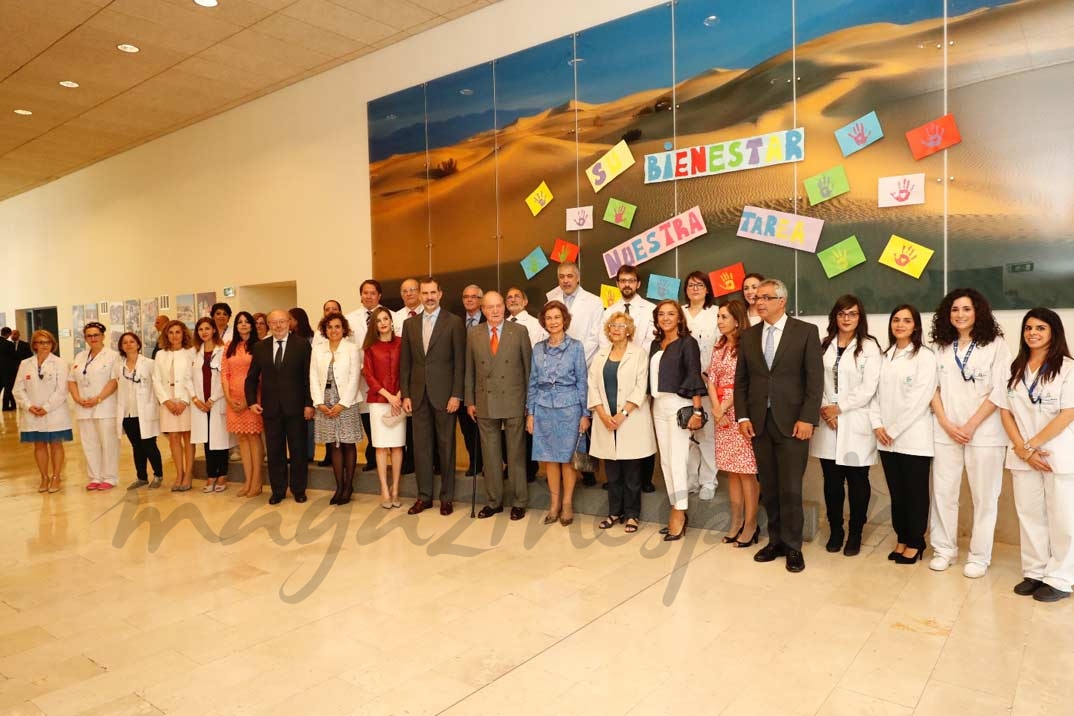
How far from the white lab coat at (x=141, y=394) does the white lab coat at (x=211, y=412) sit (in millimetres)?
482

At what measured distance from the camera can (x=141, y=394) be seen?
6.57 meters

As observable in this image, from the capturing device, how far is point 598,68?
5.96 metres

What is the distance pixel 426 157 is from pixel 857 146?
4304mm

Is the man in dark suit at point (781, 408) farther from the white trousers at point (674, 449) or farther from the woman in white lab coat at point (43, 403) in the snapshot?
the woman in white lab coat at point (43, 403)

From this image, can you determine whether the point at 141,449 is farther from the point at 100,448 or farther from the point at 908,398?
the point at 908,398

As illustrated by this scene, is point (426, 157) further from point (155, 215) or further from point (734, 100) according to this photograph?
point (155, 215)

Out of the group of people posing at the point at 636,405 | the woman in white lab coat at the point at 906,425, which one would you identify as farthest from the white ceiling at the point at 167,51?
the woman in white lab coat at the point at 906,425

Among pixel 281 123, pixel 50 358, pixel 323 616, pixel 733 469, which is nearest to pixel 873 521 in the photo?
pixel 733 469

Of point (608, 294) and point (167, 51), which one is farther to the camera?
point (167, 51)

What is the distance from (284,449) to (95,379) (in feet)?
7.30

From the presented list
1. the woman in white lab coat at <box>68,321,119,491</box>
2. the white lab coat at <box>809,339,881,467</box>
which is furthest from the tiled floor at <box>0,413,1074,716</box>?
A: the woman in white lab coat at <box>68,321,119,491</box>

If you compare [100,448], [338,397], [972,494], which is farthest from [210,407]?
[972,494]

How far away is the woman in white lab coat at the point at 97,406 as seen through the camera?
21.4ft

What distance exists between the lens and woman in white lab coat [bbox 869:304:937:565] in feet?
12.7
